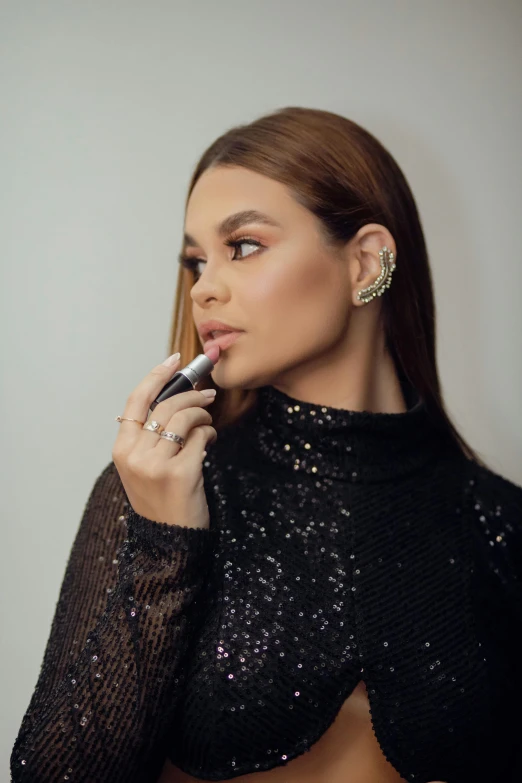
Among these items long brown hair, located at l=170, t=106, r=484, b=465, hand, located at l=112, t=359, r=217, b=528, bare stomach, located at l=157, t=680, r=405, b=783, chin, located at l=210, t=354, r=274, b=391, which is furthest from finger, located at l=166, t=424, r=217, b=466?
bare stomach, located at l=157, t=680, r=405, b=783

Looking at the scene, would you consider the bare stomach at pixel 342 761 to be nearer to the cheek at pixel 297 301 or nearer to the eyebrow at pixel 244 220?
the cheek at pixel 297 301

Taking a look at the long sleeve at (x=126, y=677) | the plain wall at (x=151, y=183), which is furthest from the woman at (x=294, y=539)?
the plain wall at (x=151, y=183)

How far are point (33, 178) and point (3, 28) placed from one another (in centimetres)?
25

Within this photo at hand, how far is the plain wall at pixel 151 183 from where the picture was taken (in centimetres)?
135

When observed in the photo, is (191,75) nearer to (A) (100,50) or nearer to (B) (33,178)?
(A) (100,50)

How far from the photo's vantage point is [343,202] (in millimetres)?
1186

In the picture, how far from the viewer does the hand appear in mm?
977

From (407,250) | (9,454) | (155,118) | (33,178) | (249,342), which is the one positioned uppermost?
(155,118)

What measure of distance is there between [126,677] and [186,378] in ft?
1.29

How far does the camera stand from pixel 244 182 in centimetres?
116

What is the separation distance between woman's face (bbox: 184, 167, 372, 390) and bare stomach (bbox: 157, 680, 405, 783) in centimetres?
49

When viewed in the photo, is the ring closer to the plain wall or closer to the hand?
the hand

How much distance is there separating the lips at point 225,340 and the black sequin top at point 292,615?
13 centimetres

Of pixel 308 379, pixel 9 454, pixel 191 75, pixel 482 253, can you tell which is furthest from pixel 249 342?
pixel 482 253
